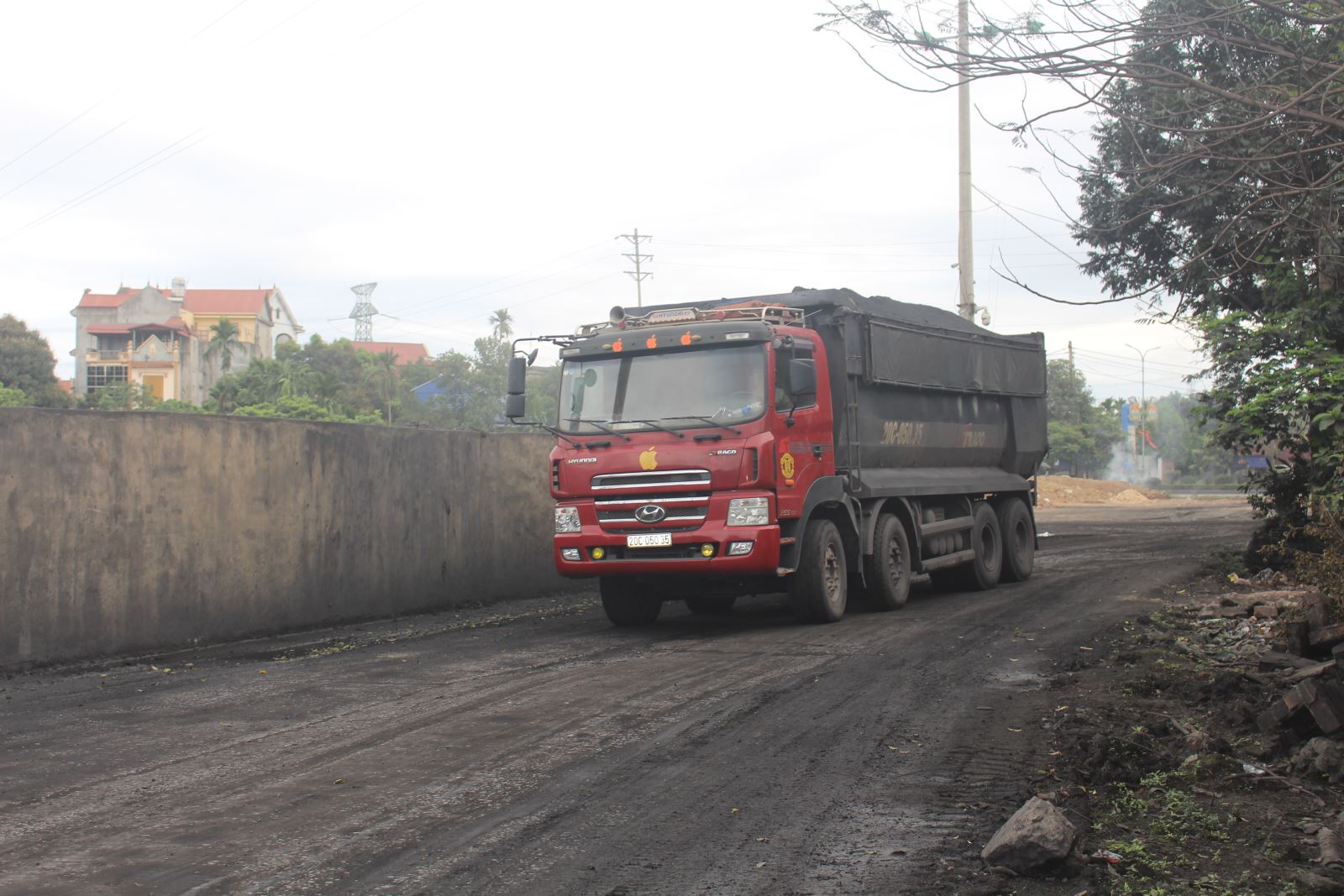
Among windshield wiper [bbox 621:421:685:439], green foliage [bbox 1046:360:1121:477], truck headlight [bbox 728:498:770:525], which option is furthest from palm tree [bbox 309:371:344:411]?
truck headlight [bbox 728:498:770:525]

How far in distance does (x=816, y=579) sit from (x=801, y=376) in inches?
80.5

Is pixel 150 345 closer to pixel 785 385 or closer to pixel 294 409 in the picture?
pixel 294 409

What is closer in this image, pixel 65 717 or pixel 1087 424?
pixel 65 717

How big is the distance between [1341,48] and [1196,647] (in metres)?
4.98

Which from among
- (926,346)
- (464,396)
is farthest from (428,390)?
(926,346)

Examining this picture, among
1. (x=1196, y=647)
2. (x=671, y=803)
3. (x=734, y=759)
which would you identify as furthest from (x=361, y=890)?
(x=1196, y=647)

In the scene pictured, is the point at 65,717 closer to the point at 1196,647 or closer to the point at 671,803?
the point at 671,803

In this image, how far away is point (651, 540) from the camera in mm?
11602

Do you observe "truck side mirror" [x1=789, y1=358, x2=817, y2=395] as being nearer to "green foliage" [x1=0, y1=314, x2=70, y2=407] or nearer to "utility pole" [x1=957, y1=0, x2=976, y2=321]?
"utility pole" [x1=957, y1=0, x2=976, y2=321]

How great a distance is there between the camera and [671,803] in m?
5.76

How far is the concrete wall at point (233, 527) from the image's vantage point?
1009 centimetres

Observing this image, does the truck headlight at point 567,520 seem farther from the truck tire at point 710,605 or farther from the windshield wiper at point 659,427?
the truck tire at point 710,605

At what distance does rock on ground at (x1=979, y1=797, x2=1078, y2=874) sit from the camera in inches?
188

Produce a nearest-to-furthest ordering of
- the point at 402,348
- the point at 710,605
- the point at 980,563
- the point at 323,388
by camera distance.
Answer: the point at 710,605, the point at 980,563, the point at 323,388, the point at 402,348
